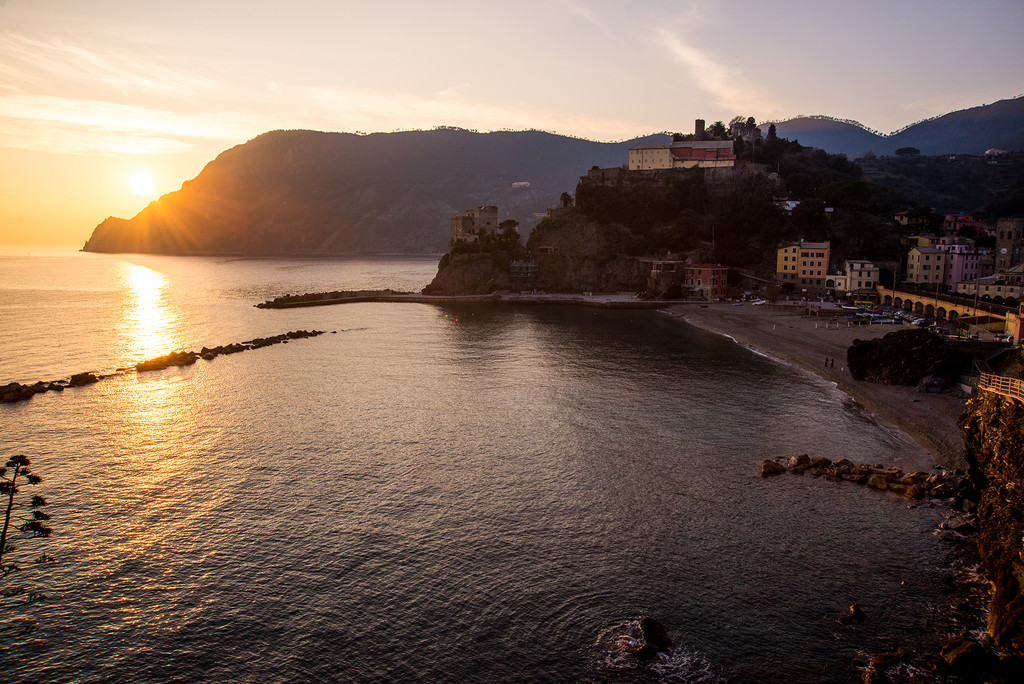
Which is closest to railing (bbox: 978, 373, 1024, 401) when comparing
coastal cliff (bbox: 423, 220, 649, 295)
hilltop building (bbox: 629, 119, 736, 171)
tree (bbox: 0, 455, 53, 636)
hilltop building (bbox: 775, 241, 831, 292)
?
tree (bbox: 0, 455, 53, 636)

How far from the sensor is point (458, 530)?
70.7 feet

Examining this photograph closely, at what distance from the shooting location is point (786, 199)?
96438 millimetres

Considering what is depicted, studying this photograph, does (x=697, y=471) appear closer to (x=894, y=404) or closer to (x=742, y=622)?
(x=742, y=622)

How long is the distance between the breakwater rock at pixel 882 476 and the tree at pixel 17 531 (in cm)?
2568

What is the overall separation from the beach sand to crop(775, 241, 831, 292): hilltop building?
370 inches

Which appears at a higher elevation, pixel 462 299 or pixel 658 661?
pixel 462 299

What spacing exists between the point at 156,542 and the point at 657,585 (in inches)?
652

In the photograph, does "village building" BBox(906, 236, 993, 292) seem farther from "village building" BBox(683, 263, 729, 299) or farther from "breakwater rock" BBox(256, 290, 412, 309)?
"breakwater rock" BBox(256, 290, 412, 309)

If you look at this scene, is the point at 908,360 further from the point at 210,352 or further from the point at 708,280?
the point at 210,352

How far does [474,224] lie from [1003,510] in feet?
326

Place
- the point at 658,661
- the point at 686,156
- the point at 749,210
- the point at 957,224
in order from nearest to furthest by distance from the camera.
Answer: the point at 658,661
the point at 749,210
the point at 957,224
the point at 686,156

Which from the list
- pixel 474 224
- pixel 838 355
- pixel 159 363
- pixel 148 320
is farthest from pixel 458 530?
pixel 474 224

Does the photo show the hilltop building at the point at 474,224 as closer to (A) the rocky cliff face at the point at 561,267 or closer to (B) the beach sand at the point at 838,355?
(A) the rocky cliff face at the point at 561,267

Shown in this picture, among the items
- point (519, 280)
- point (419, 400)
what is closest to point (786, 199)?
point (519, 280)
